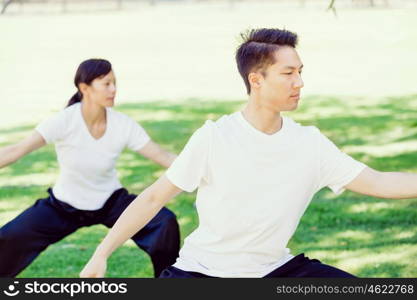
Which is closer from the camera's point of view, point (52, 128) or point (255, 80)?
point (255, 80)

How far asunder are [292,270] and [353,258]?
2.89 metres

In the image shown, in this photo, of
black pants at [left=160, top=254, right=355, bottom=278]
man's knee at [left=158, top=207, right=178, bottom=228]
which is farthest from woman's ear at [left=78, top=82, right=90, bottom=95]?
black pants at [left=160, top=254, right=355, bottom=278]

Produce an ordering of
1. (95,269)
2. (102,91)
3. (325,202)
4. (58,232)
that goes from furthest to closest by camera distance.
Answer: (325,202), (102,91), (58,232), (95,269)

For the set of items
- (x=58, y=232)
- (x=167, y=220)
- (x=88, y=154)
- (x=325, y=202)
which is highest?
(x=88, y=154)

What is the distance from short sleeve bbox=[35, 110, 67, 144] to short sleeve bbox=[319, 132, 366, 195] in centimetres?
233

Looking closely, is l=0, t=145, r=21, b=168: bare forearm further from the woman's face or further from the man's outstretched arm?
the man's outstretched arm

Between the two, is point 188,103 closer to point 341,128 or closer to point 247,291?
point 341,128

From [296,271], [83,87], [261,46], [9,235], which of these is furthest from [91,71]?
[296,271]

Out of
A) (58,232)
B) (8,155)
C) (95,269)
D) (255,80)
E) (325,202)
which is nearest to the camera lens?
(95,269)

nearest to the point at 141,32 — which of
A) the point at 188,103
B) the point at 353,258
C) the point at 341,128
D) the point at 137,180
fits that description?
the point at 188,103

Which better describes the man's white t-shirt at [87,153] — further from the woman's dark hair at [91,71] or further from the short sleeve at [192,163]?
the short sleeve at [192,163]

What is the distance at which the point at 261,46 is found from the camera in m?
3.86

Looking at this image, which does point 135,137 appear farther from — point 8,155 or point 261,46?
point 261,46

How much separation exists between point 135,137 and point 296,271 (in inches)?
90.4
